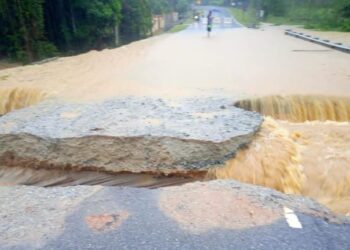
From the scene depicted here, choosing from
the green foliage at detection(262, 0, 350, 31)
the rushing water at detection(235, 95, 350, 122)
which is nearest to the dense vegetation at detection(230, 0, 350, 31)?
the green foliage at detection(262, 0, 350, 31)

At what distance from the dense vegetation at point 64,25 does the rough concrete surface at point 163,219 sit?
680 inches

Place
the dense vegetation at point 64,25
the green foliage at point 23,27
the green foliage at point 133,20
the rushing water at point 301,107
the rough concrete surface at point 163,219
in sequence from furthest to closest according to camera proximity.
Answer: the green foliage at point 133,20
the dense vegetation at point 64,25
the green foliage at point 23,27
the rushing water at point 301,107
the rough concrete surface at point 163,219

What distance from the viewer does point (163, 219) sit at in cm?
343

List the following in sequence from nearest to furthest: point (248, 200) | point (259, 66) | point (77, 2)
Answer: point (248, 200) → point (259, 66) → point (77, 2)

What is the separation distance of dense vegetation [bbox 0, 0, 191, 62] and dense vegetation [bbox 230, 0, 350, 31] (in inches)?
552

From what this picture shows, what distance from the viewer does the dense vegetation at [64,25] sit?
63.4 feet

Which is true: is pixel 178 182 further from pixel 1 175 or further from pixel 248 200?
pixel 1 175

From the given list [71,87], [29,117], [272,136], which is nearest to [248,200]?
[272,136]

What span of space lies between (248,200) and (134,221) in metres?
1.22

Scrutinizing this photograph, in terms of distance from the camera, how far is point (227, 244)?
307cm

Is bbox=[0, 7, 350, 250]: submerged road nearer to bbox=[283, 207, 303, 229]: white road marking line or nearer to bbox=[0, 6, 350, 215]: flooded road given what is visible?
bbox=[283, 207, 303, 229]: white road marking line

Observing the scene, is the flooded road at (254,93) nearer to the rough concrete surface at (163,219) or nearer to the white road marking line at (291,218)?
the rough concrete surface at (163,219)

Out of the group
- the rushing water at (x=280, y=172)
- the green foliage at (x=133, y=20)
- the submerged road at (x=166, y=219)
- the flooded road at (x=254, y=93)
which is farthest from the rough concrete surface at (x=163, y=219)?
the green foliage at (x=133, y=20)

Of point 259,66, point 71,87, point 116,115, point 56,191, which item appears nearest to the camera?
point 56,191
